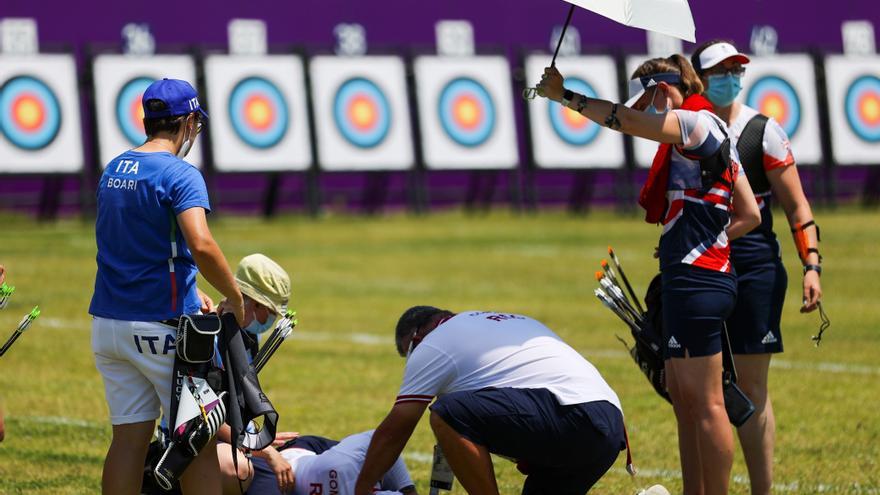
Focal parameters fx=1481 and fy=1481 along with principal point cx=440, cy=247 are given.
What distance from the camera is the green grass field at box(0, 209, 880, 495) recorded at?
260 inches

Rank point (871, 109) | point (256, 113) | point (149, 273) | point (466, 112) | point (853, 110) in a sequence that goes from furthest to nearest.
Answer: point (871, 109)
point (853, 110)
point (466, 112)
point (256, 113)
point (149, 273)

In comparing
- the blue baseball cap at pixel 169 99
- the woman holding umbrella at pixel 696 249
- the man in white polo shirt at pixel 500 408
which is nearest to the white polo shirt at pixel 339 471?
the man in white polo shirt at pixel 500 408

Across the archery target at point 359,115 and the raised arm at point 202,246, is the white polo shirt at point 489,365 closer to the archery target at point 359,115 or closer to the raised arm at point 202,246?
the raised arm at point 202,246

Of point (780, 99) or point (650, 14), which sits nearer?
point (650, 14)

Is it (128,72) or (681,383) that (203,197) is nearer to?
(681,383)

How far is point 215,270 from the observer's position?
4484 mm

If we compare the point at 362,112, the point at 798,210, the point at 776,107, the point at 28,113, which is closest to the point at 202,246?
the point at 798,210

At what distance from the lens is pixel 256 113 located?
1902 cm

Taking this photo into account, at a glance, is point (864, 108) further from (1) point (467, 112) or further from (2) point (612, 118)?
(2) point (612, 118)

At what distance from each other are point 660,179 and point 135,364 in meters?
1.84

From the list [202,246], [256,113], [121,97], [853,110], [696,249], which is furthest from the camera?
[853,110]

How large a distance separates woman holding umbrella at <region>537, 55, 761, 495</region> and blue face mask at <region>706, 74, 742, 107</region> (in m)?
0.53

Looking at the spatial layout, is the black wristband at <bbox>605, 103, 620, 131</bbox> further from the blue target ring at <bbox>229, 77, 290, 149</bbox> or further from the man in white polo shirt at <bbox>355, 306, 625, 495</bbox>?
the blue target ring at <bbox>229, 77, 290, 149</bbox>

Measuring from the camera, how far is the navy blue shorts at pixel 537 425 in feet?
15.5
